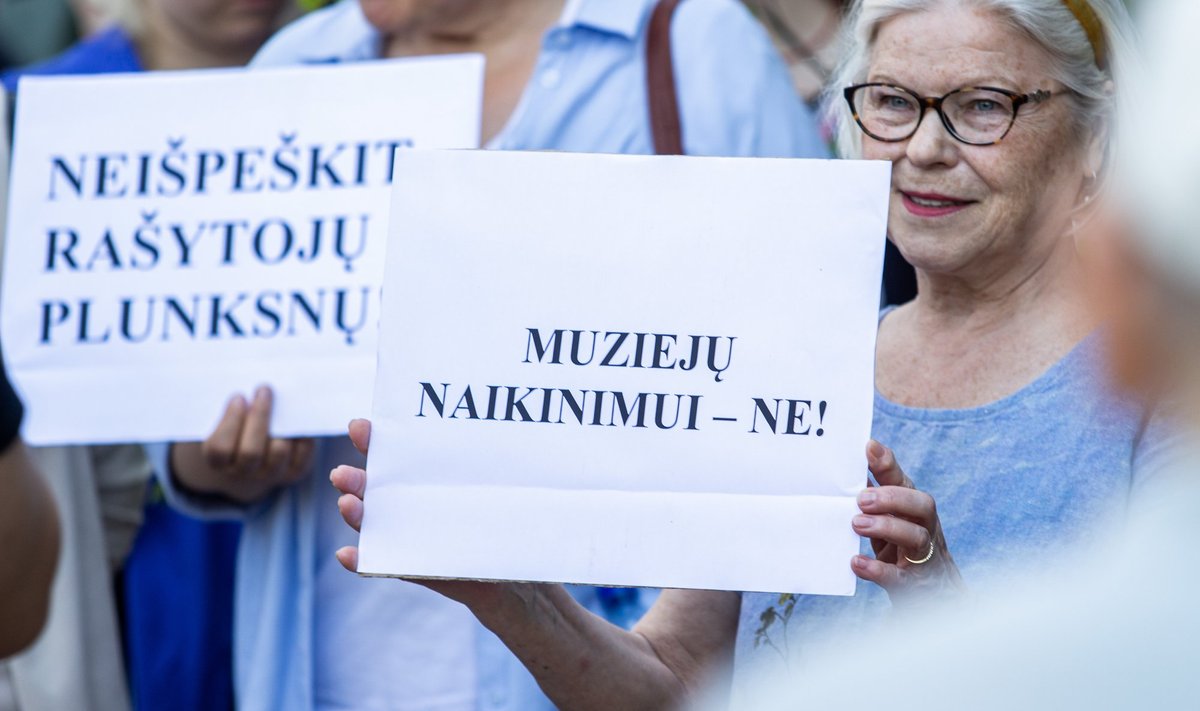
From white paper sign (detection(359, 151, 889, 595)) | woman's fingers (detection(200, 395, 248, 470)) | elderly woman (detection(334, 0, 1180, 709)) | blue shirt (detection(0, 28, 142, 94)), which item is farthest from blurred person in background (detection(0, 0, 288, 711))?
white paper sign (detection(359, 151, 889, 595))

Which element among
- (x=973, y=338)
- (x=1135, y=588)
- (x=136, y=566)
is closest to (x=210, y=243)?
(x=136, y=566)

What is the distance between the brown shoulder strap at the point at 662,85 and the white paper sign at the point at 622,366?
0.94 m

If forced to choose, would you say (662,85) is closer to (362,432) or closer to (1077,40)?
(1077,40)

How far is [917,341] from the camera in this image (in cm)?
229

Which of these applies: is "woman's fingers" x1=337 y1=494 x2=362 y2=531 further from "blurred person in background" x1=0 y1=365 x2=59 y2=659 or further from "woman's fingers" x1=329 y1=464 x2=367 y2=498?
"blurred person in background" x1=0 y1=365 x2=59 y2=659

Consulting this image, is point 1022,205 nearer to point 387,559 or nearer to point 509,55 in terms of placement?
point 387,559

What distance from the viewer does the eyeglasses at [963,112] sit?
2.15 metres

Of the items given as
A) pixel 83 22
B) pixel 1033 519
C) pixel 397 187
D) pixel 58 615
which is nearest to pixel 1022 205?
pixel 1033 519

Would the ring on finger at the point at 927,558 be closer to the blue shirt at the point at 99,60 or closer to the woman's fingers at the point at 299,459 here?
the woman's fingers at the point at 299,459

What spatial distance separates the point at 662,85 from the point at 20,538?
130 centimetres

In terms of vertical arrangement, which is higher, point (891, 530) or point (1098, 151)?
point (1098, 151)

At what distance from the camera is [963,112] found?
2.16 metres

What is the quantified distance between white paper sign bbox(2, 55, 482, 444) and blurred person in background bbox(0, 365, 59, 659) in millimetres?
332

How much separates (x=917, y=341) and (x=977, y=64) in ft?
1.27
